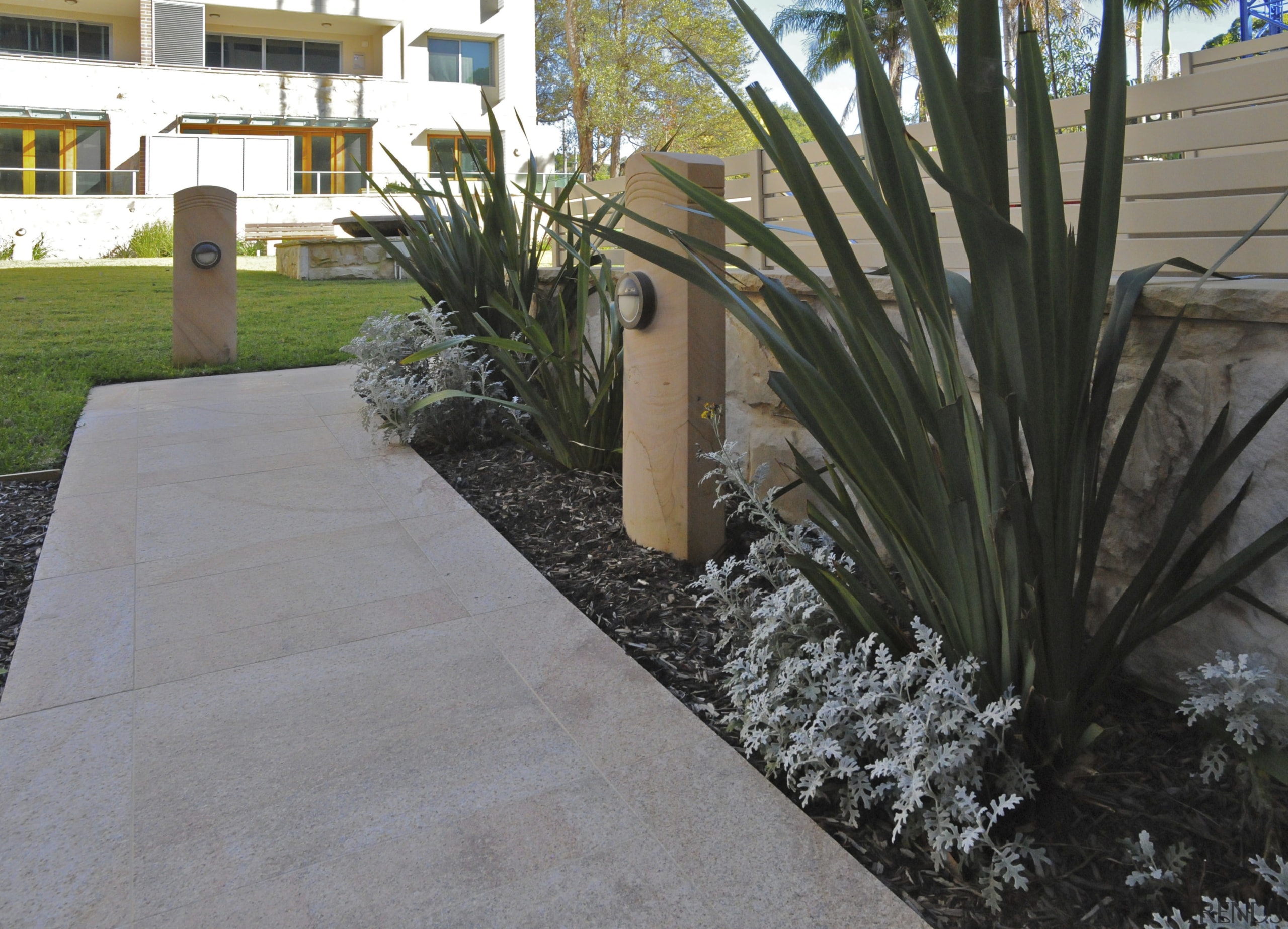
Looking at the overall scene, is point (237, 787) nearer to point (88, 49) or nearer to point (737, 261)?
point (737, 261)

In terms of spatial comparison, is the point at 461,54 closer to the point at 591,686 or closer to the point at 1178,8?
the point at 1178,8

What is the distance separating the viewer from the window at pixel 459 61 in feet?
93.4

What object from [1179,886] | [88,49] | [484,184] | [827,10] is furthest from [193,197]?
[827,10]

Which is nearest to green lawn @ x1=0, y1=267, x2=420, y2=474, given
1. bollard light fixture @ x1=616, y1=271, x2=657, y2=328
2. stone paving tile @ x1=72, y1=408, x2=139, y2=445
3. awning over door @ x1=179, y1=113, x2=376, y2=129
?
stone paving tile @ x1=72, y1=408, x2=139, y2=445

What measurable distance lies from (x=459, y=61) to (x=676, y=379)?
2836 cm

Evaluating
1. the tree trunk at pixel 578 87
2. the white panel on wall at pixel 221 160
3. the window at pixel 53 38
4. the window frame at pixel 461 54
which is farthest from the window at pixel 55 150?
the tree trunk at pixel 578 87

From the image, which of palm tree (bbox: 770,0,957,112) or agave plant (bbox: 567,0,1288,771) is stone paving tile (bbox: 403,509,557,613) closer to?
agave plant (bbox: 567,0,1288,771)

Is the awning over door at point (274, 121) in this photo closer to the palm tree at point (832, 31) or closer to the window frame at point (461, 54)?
the window frame at point (461, 54)

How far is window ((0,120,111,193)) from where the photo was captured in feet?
77.1

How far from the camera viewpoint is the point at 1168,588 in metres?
1.90

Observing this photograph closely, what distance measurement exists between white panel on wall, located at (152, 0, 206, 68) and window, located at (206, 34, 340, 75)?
55.6 inches

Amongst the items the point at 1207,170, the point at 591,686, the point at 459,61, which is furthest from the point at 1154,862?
the point at 459,61

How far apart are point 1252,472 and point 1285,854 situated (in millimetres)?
698

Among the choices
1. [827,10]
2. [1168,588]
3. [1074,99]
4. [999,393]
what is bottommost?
[1168,588]
